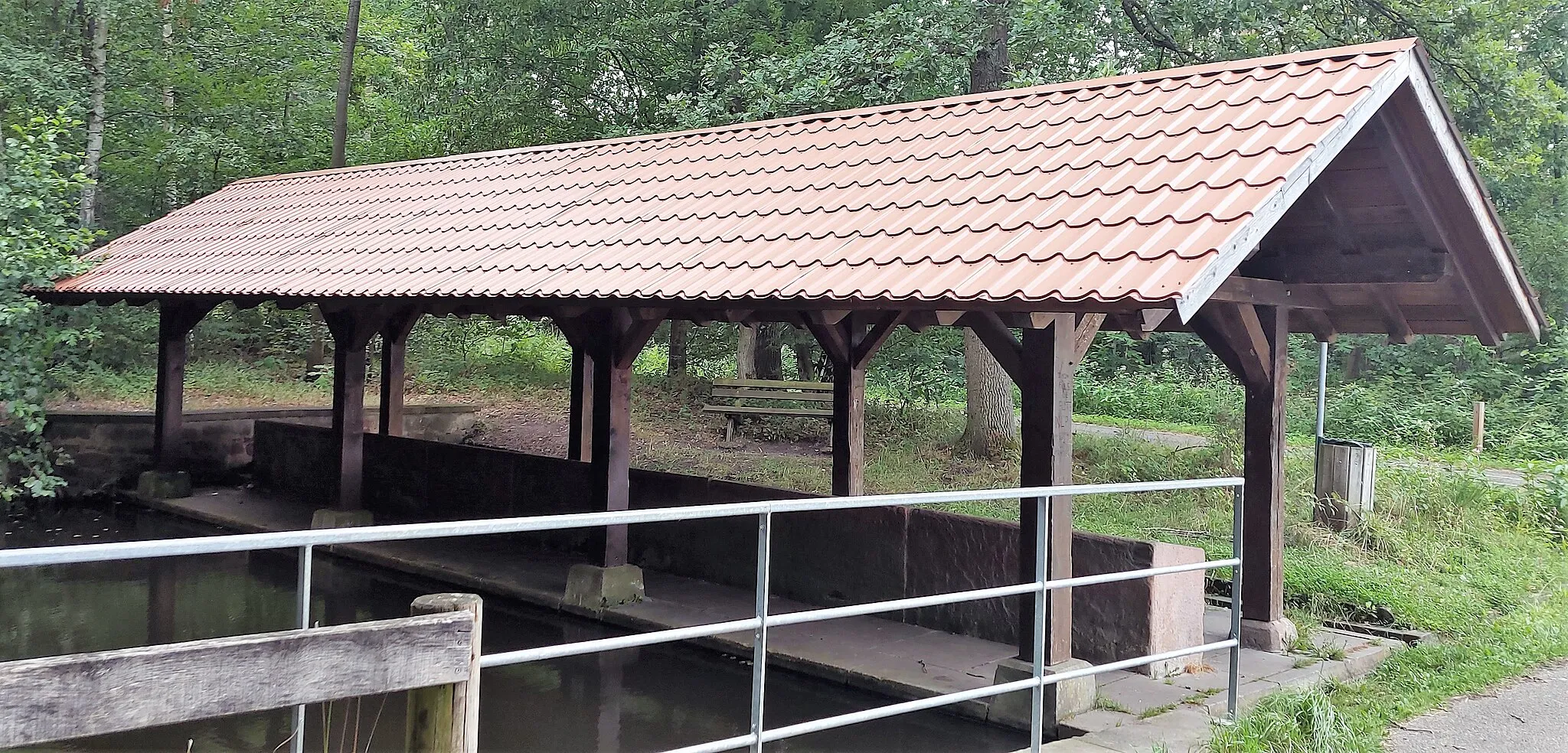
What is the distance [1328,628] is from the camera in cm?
686

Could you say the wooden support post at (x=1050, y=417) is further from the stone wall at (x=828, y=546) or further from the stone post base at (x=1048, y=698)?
the stone wall at (x=828, y=546)

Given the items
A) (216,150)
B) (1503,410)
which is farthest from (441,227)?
(1503,410)

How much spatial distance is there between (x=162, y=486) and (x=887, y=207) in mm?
9427

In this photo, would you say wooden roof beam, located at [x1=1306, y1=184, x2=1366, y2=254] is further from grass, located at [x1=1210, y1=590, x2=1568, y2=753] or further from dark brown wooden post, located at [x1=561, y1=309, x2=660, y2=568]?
dark brown wooden post, located at [x1=561, y1=309, x2=660, y2=568]

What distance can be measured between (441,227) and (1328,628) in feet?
22.0

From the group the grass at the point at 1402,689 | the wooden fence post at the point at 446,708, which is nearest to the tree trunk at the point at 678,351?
the grass at the point at 1402,689

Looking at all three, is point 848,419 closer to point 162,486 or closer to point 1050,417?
point 1050,417

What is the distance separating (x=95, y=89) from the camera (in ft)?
52.0

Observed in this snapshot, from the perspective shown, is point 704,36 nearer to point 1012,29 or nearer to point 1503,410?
point 1012,29

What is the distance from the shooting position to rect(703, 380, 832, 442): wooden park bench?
14.9m

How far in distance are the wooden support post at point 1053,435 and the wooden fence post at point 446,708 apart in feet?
10.3

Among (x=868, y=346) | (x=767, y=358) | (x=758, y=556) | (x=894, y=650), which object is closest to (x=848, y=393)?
(x=868, y=346)

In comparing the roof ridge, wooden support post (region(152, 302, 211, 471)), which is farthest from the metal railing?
wooden support post (region(152, 302, 211, 471))

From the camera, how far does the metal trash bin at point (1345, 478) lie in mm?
8352
